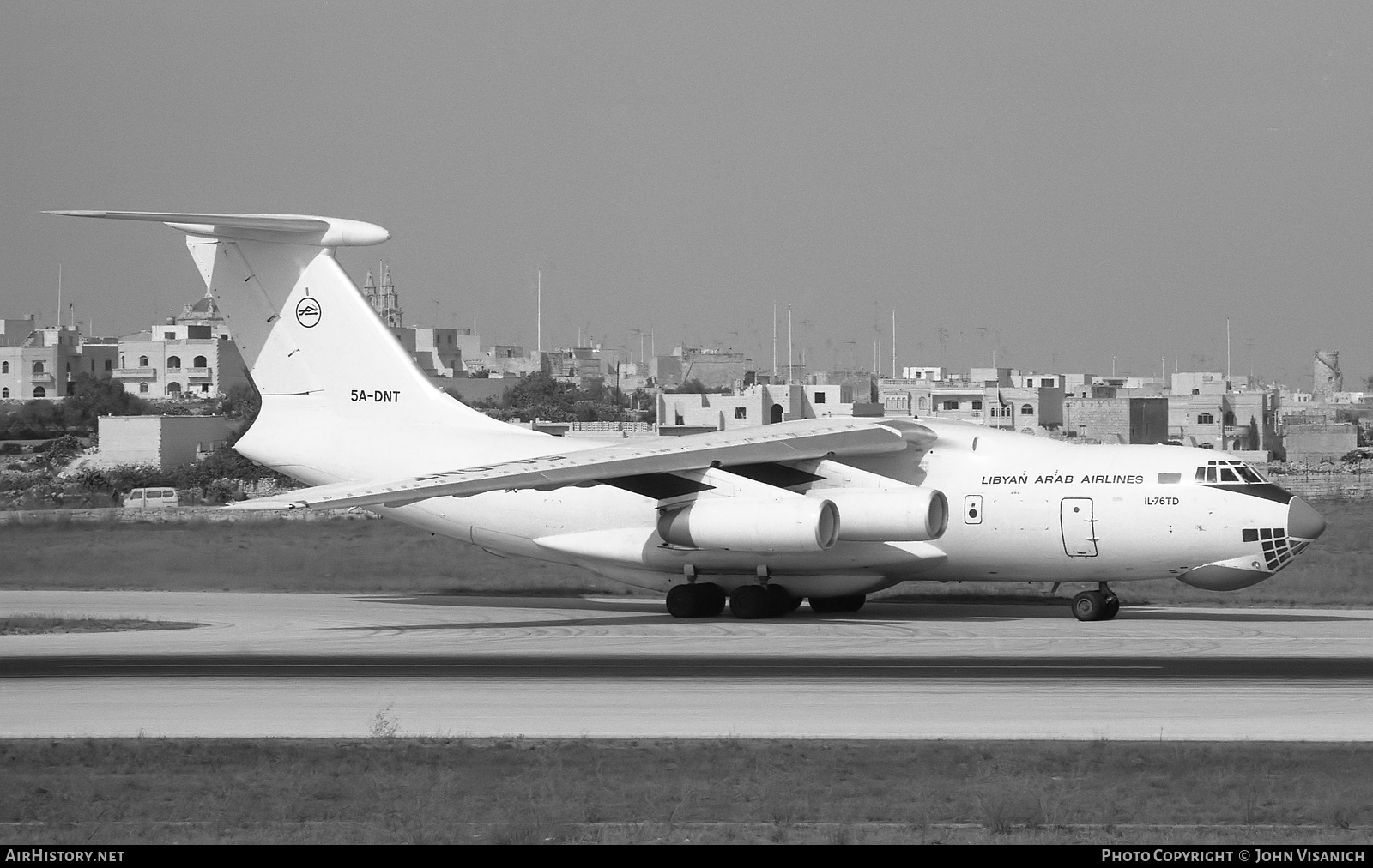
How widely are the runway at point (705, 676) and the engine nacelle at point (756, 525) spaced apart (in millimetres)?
A: 1100

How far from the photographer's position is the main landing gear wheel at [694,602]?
2233 centimetres

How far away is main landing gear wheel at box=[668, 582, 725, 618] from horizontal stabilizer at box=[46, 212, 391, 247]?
698cm

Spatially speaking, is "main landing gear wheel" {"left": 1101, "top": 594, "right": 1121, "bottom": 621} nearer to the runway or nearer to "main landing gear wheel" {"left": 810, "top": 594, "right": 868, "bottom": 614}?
the runway

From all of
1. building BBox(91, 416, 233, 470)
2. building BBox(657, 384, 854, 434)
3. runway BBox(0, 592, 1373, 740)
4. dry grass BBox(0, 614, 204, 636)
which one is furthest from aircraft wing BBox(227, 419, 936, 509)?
building BBox(657, 384, 854, 434)

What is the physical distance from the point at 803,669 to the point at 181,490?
40389 millimetres

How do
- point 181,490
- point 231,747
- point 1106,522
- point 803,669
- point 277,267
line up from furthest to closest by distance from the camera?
point 181,490, point 277,267, point 1106,522, point 803,669, point 231,747

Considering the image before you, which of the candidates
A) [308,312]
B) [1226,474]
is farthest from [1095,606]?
[308,312]

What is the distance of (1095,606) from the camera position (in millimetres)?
21141

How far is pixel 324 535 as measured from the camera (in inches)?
1220

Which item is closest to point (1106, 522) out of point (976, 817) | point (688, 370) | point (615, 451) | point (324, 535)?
point (615, 451)

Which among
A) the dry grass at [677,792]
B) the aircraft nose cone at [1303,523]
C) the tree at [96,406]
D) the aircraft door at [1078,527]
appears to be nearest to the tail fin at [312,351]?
the aircraft door at [1078,527]

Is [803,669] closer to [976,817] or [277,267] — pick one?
[976,817]

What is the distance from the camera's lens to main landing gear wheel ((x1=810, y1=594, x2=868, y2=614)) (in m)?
22.9

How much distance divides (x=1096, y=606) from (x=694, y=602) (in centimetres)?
546
